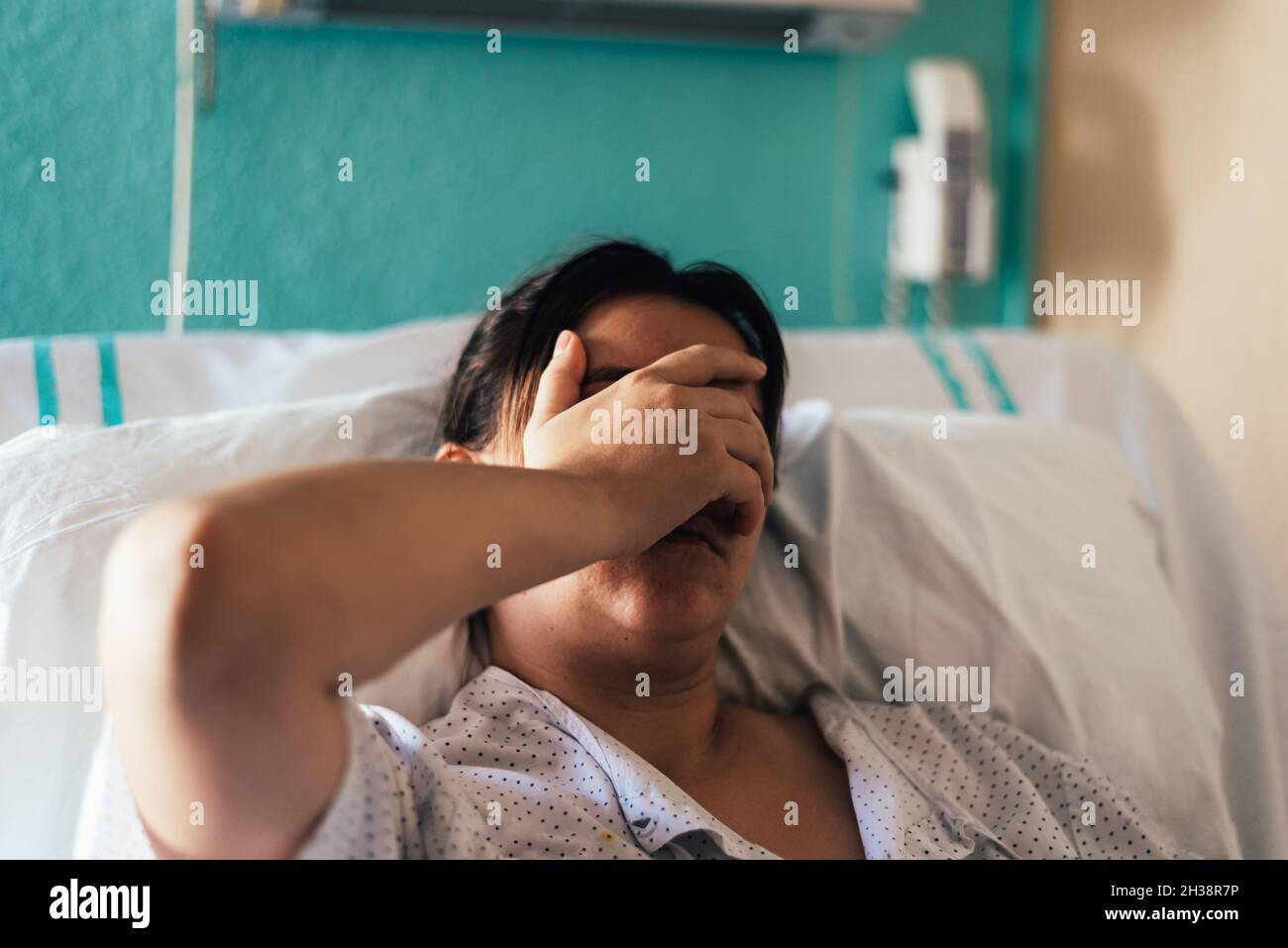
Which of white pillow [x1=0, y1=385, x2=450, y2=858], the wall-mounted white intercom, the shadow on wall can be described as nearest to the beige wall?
the shadow on wall

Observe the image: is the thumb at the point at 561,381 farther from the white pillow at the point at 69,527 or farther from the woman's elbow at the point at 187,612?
the woman's elbow at the point at 187,612

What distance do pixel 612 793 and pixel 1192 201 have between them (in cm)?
122

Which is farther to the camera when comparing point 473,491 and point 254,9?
point 254,9

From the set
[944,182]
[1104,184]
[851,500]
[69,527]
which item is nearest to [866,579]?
[851,500]

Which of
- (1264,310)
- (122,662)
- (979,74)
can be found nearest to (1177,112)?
(979,74)

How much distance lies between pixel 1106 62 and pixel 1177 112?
201 millimetres

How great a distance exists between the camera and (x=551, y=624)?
85 centimetres

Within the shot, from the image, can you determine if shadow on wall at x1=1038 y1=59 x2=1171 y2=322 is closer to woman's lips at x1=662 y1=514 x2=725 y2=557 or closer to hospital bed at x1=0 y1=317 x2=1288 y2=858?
hospital bed at x1=0 y1=317 x2=1288 y2=858

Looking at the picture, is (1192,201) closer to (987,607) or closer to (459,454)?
(987,607)

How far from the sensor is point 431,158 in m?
1.57

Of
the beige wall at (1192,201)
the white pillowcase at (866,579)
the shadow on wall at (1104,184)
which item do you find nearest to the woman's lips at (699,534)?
the white pillowcase at (866,579)

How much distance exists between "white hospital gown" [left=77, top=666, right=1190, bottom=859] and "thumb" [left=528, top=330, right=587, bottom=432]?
0.21 metres

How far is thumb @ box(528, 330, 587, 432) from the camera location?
2.70 feet
